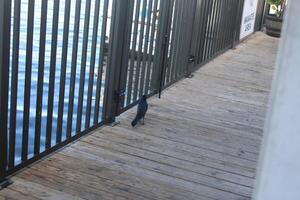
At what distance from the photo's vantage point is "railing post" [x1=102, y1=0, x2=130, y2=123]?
12.7ft

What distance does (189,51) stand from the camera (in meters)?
5.91

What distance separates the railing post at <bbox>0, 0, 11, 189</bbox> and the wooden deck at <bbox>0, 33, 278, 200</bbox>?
0.14 meters

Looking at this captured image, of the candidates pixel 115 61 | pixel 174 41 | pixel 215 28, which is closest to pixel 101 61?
pixel 115 61

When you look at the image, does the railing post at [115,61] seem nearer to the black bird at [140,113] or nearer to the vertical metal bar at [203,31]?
the black bird at [140,113]

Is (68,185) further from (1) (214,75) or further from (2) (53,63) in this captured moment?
(1) (214,75)

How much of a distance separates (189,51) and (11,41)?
11.1ft

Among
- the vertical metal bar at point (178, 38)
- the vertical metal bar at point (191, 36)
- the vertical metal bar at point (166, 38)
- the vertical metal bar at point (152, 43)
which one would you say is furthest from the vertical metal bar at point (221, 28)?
the vertical metal bar at point (152, 43)

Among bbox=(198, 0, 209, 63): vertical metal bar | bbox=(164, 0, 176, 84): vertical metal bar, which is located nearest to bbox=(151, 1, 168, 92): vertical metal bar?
bbox=(164, 0, 176, 84): vertical metal bar

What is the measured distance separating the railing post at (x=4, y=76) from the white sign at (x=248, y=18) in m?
6.60

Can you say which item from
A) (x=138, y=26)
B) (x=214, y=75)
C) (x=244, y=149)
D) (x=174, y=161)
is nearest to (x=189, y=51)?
(x=214, y=75)

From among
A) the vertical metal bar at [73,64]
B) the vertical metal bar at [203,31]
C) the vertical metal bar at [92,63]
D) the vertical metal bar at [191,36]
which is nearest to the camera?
the vertical metal bar at [73,64]

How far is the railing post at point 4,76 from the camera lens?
256 cm

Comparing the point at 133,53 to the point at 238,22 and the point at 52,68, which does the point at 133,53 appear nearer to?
the point at 52,68

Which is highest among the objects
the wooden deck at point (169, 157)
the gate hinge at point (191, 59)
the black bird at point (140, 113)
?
the gate hinge at point (191, 59)
